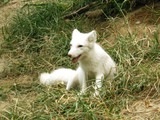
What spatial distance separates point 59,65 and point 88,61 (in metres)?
1.17

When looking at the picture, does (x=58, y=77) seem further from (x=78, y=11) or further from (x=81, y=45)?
(x=78, y=11)

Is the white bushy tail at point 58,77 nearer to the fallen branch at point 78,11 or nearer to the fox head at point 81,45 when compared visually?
the fox head at point 81,45

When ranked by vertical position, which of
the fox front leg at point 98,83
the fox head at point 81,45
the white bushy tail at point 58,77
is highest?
the fox head at point 81,45

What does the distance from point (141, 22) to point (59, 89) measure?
83.4 inches

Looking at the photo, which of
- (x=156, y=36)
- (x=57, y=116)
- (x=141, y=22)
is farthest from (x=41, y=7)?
(x=57, y=116)

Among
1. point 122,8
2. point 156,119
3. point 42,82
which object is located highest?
point 122,8

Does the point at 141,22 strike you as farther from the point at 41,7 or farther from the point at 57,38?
the point at 41,7

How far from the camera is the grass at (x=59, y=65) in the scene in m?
5.66

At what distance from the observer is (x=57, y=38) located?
7887 mm

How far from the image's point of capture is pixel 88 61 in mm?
6234

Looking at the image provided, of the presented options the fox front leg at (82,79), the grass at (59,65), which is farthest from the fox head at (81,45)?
the grass at (59,65)

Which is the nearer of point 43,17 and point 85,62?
point 85,62

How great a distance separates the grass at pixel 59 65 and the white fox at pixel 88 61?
5.1 inches

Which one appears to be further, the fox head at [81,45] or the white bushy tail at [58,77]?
the white bushy tail at [58,77]
